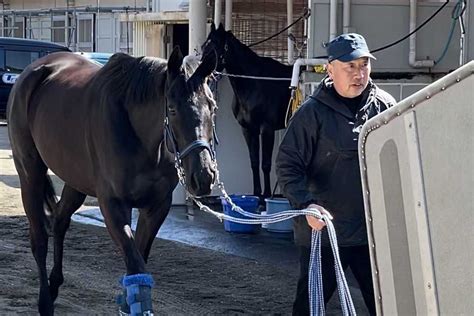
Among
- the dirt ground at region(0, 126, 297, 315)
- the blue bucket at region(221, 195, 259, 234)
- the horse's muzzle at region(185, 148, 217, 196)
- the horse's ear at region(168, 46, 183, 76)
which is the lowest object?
the dirt ground at region(0, 126, 297, 315)

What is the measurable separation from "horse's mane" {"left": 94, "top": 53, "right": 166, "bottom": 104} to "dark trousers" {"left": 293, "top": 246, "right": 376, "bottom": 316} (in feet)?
4.34

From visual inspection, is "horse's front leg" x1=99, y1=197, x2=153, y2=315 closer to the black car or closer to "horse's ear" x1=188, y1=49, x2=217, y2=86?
"horse's ear" x1=188, y1=49, x2=217, y2=86

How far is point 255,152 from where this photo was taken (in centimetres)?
984

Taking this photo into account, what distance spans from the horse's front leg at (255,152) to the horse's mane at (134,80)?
14.6ft

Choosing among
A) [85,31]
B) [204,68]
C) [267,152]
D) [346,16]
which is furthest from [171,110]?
[85,31]

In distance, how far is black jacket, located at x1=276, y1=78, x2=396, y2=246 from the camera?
4074mm

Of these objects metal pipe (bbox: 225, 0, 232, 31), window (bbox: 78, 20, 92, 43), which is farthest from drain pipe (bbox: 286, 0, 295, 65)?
window (bbox: 78, 20, 92, 43)

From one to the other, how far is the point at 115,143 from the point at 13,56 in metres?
16.8

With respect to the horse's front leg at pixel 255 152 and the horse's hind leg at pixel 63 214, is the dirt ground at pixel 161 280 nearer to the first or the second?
the horse's hind leg at pixel 63 214

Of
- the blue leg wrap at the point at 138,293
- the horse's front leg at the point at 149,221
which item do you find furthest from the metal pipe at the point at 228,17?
the blue leg wrap at the point at 138,293

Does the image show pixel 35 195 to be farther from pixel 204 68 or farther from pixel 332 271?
pixel 332 271

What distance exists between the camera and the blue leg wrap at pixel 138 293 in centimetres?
470

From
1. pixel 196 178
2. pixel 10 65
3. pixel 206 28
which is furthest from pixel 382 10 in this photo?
pixel 10 65

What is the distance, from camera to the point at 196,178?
4398mm
